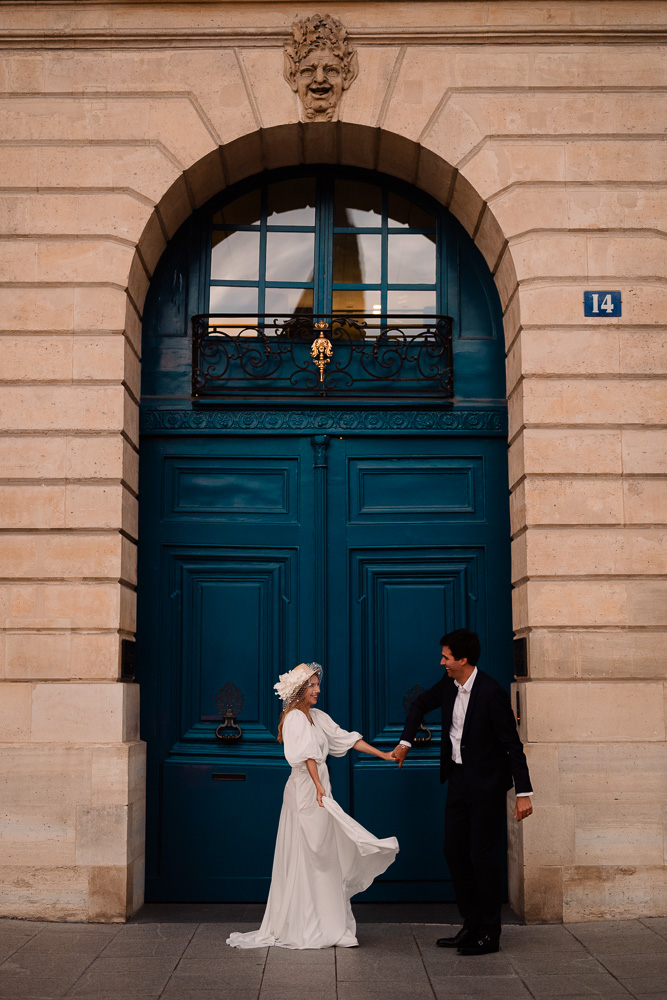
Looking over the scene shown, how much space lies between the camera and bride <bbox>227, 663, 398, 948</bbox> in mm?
6645

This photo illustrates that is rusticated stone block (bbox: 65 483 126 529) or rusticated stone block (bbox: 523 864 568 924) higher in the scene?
rusticated stone block (bbox: 65 483 126 529)

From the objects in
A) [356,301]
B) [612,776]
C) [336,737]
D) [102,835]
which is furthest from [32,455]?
[612,776]

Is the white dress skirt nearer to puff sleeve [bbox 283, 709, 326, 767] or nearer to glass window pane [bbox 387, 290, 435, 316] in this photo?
puff sleeve [bbox 283, 709, 326, 767]

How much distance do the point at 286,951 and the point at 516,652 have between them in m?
2.74

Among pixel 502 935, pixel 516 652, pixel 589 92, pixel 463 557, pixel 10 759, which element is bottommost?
pixel 502 935

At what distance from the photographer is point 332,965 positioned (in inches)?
245

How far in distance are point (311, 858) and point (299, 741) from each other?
2.42ft

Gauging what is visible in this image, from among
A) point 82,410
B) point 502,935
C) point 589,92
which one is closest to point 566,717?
point 502,935

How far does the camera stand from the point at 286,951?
654 centimetres

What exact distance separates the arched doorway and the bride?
126 cm

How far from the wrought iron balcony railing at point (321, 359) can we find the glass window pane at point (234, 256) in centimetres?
42

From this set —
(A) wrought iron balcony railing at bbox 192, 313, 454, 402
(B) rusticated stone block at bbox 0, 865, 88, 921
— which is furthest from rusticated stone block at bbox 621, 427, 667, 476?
(B) rusticated stone block at bbox 0, 865, 88, 921

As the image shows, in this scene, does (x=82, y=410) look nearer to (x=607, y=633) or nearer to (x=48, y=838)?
(x=48, y=838)

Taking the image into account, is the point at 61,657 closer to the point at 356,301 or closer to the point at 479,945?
the point at 479,945
